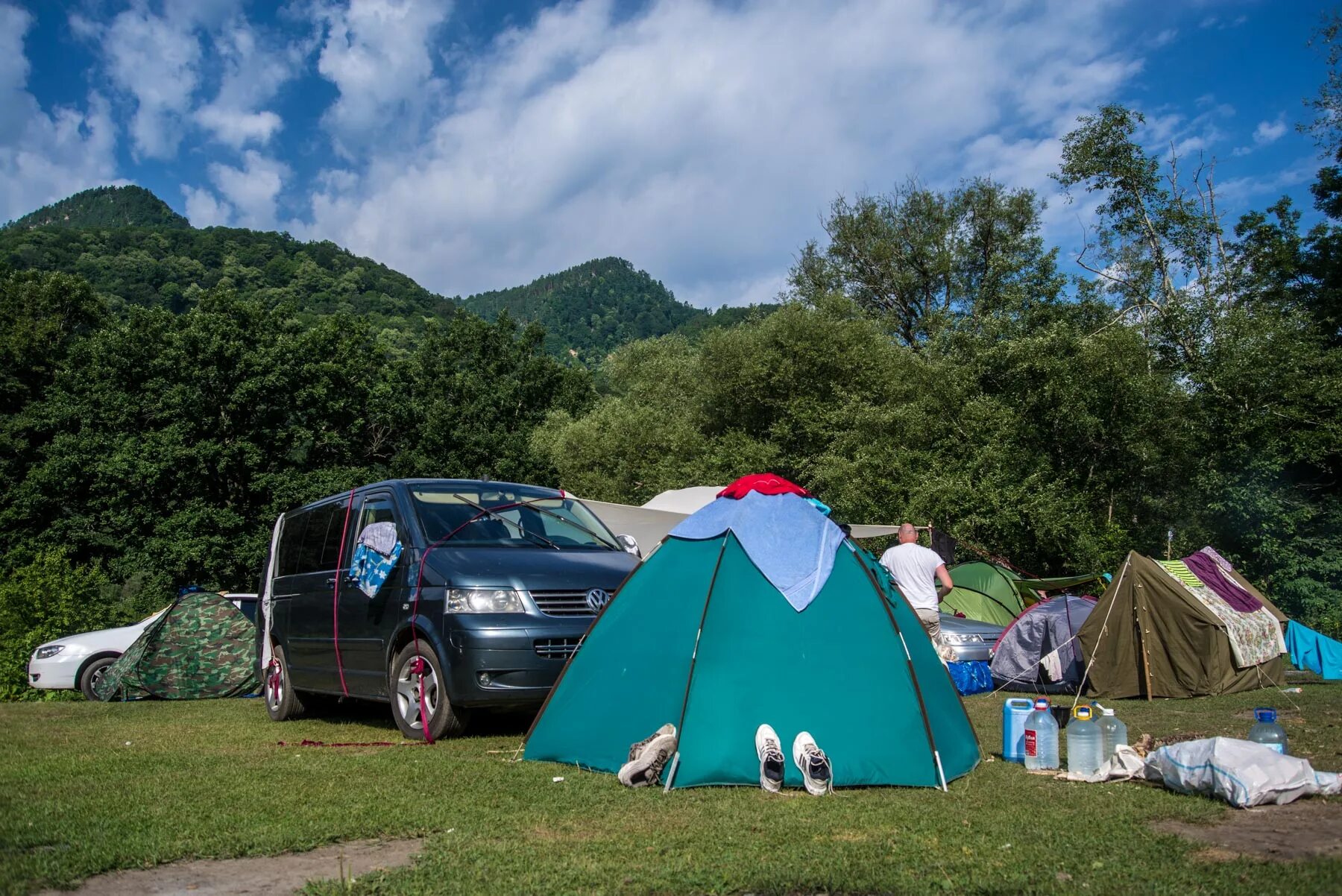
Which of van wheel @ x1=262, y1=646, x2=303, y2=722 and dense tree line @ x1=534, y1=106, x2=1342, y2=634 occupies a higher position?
dense tree line @ x1=534, y1=106, x2=1342, y2=634

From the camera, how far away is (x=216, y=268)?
80125 mm

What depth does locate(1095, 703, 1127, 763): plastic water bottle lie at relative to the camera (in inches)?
254

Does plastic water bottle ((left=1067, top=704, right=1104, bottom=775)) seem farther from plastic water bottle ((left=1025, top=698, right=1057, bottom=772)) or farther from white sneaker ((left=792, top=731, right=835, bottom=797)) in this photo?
white sneaker ((left=792, top=731, right=835, bottom=797))

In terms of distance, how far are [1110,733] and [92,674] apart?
43.1 ft

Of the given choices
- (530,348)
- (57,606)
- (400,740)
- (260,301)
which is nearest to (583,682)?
(400,740)

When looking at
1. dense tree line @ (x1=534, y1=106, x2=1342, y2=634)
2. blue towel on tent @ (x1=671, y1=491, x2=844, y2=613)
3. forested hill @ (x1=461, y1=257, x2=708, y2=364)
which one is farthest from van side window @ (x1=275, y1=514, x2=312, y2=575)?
forested hill @ (x1=461, y1=257, x2=708, y2=364)

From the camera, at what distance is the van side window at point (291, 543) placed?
10.2m

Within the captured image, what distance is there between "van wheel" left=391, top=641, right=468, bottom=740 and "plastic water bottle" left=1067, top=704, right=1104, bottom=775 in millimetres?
4302

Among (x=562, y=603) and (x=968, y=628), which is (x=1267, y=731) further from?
(x=968, y=628)

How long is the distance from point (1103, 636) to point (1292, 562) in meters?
12.1

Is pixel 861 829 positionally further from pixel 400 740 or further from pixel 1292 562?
pixel 1292 562

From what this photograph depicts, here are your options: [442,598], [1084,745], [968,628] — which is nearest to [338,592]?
[442,598]

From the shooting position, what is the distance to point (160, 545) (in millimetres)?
32406

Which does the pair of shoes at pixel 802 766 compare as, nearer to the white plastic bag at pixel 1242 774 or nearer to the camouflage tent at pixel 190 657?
the white plastic bag at pixel 1242 774
